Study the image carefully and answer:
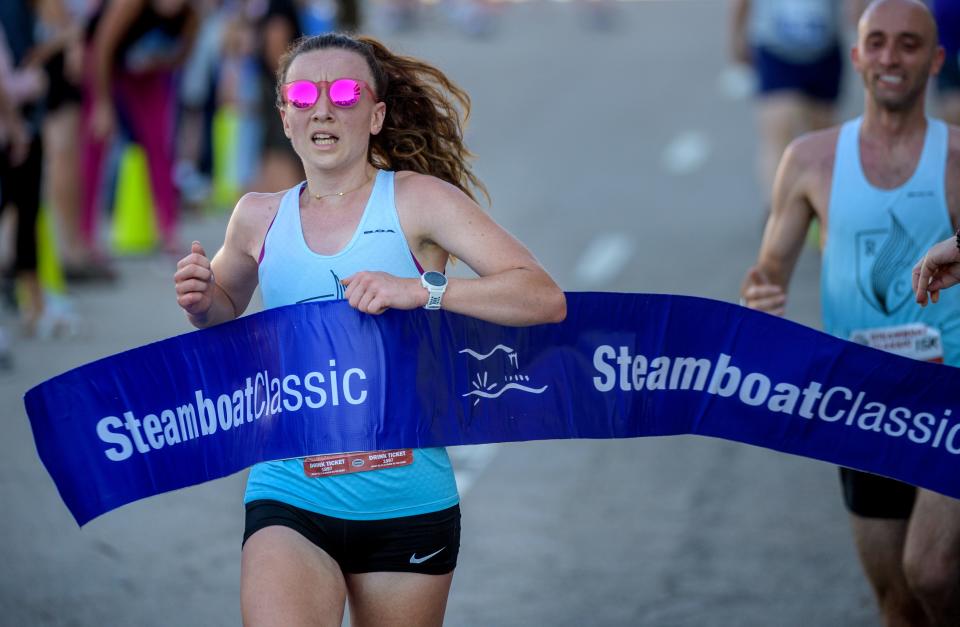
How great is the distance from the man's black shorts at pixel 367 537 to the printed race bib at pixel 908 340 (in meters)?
1.70

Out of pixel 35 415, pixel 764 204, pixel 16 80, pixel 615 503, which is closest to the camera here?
pixel 35 415

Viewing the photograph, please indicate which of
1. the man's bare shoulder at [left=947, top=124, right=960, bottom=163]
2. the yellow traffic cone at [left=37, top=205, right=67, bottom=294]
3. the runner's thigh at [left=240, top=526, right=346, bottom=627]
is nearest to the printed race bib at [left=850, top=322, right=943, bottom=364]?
the man's bare shoulder at [left=947, top=124, right=960, bottom=163]

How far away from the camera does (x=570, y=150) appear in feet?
59.3

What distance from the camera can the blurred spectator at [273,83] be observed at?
11227mm

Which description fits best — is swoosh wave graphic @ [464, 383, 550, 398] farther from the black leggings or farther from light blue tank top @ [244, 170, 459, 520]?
the black leggings

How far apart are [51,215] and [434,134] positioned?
9279 mm

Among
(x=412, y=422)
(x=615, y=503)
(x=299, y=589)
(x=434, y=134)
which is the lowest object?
(x=615, y=503)

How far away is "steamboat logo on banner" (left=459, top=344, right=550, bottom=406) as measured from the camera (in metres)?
4.62

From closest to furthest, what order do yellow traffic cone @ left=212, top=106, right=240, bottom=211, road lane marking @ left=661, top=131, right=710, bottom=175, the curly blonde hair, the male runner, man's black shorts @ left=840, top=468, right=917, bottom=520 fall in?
the curly blonde hair, the male runner, man's black shorts @ left=840, top=468, right=917, bottom=520, yellow traffic cone @ left=212, top=106, right=240, bottom=211, road lane marking @ left=661, top=131, right=710, bottom=175

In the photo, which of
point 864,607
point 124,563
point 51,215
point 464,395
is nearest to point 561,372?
point 464,395

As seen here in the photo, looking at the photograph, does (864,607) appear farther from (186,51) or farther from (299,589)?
(186,51)

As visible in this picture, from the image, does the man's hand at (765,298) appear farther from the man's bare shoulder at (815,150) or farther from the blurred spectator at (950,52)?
the blurred spectator at (950,52)

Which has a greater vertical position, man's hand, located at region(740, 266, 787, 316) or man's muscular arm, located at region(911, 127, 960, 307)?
man's muscular arm, located at region(911, 127, 960, 307)

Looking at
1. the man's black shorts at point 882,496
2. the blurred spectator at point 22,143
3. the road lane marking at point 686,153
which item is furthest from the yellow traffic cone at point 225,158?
the man's black shorts at point 882,496
